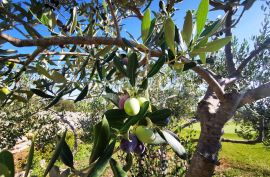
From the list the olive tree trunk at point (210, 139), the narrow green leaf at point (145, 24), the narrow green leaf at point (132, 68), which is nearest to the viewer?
the narrow green leaf at point (132, 68)

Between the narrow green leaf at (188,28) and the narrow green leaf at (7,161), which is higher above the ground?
the narrow green leaf at (188,28)

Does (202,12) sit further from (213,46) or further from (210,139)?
(210,139)

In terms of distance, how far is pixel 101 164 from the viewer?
575 mm

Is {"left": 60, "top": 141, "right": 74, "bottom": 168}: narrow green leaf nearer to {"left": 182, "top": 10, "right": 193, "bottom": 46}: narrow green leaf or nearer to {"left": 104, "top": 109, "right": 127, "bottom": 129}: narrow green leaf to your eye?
{"left": 104, "top": 109, "right": 127, "bottom": 129}: narrow green leaf

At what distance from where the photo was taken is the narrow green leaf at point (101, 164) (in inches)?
21.8

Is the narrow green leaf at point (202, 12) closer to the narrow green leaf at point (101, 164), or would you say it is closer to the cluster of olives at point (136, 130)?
the cluster of olives at point (136, 130)

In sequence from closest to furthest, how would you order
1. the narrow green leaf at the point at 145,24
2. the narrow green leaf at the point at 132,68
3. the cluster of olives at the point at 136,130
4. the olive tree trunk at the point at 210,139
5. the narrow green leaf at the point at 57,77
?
1. the cluster of olives at the point at 136,130
2. the narrow green leaf at the point at 132,68
3. the narrow green leaf at the point at 145,24
4. the narrow green leaf at the point at 57,77
5. the olive tree trunk at the point at 210,139

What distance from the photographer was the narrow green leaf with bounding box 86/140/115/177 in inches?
21.8

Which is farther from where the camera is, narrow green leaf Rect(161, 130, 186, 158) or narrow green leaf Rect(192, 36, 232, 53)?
narrow green leaf Rect(192, 36, 232, 53)

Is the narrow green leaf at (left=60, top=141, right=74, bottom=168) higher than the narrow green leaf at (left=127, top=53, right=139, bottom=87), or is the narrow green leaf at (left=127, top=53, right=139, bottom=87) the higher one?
the narrow green leaf at (left=127, top=53, right=139, bottom=87)

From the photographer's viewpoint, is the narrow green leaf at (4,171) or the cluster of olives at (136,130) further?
the cluster of olives at (136,130)

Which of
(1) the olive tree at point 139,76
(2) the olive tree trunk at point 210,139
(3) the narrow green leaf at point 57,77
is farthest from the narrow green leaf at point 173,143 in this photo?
(2) the olive tree trunk at point 210,139

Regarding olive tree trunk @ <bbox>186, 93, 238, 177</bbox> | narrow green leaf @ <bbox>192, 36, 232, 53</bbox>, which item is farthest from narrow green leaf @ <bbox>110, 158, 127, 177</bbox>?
olive tree trunk @ <bbox>186, 93, 238, 177</bbox>

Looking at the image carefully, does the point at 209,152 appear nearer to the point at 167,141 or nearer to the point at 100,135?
the point at 167,141
